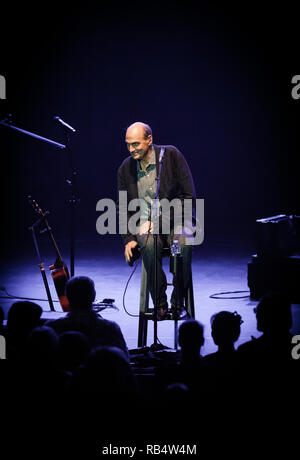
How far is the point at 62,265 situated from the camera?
4.46 metres

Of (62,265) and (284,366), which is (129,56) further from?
(284,366)

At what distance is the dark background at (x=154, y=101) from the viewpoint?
8.14m

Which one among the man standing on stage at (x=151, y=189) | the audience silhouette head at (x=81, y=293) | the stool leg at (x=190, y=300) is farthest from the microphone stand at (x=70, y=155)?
the audience silhouette head at (x=81, y=293)

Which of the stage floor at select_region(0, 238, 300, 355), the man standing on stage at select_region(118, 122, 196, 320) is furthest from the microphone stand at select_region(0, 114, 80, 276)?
the man standing on stage at select_region(118, 122, 196, 320)

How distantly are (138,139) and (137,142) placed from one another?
22 mm

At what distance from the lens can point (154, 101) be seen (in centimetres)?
861

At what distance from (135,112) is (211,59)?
5.00 ft

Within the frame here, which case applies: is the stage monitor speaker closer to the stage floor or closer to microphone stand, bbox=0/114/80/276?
the stage floor

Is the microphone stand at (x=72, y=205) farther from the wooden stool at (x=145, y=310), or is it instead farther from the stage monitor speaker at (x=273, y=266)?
the stage monitor speaker at (x=273, y=266)

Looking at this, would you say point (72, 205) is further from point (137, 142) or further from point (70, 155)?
point (137, 142)

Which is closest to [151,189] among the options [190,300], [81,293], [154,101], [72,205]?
[190,300]

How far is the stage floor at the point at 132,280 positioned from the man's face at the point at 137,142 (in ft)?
4.41

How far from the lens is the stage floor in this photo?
4.06 metres

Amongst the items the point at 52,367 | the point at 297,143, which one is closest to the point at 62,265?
the point at 52,367
